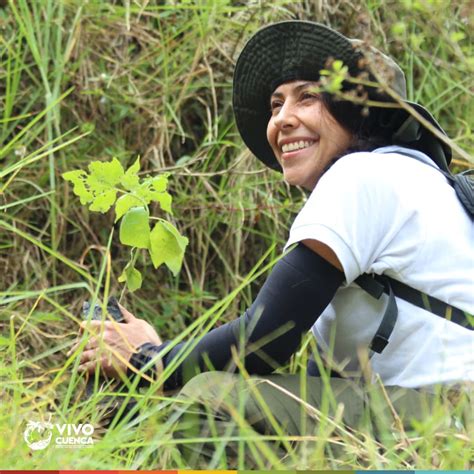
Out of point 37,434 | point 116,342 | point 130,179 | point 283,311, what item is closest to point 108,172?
point 130,179

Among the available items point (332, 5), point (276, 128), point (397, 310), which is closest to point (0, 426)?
point (397, 310)

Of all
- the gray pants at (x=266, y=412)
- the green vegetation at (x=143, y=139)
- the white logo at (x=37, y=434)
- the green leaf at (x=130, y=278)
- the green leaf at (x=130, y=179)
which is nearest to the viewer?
the white logo at (x=37, y=434)

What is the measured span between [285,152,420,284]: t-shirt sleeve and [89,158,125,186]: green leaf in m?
0.35

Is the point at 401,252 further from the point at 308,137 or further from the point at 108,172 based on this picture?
the point at 108,172

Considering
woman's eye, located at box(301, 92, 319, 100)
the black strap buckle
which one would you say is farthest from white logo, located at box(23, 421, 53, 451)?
woman's eye, located at box(301, 92, 319, 100)

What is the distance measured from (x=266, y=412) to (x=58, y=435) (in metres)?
0.32

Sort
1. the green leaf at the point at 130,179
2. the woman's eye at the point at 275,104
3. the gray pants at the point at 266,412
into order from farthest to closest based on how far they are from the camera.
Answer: the woman's eye at the point at 275,104, the green leaf at the point at 130,179, the gray pants at the point at 266,412

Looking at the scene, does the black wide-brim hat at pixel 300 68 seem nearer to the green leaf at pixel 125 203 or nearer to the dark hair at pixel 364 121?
the dark hair at pixel 364 121

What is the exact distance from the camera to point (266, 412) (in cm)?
161

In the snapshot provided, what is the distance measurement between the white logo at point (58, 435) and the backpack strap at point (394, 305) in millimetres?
493

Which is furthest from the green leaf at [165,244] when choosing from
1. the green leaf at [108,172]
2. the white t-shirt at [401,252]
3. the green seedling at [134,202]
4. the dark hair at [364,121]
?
the dark hair at [364,121]

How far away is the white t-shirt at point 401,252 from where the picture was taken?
1684 millimetres

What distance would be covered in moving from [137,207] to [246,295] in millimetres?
1226

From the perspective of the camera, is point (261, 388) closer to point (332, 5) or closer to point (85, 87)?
point (85, 87)
